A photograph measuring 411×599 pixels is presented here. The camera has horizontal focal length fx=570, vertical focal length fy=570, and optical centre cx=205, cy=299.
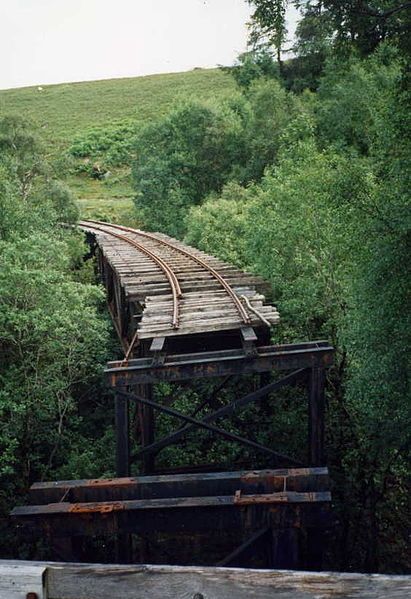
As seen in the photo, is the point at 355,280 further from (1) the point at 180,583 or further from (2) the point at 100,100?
(2) the point at 100,100

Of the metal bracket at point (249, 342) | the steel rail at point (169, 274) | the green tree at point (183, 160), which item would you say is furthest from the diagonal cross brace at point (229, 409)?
the green tree at point (183, 160)

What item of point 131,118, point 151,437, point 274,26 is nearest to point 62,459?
point 151,437

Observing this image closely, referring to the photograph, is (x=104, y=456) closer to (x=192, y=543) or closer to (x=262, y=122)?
(x=192, y=543)

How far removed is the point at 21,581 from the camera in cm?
160

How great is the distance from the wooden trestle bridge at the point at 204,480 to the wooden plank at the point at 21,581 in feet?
14.2

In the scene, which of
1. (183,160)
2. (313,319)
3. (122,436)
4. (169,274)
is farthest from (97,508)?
(183,160)

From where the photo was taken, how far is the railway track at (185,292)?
8.31 metres

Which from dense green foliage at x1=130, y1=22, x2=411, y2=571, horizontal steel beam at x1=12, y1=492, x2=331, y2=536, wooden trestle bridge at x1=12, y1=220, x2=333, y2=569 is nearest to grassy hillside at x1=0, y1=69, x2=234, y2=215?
dense green foliage at x1=130, y1=22, x2=411, y2=571

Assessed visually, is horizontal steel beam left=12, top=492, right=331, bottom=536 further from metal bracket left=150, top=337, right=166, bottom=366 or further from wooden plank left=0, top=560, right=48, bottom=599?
wooden plank left=0, top=560, right=48, bottom=599

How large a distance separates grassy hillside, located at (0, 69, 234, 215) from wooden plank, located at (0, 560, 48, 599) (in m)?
50.0

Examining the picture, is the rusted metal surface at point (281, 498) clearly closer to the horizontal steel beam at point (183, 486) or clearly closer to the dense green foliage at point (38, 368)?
the horizontal steel beam at point (183, 486)

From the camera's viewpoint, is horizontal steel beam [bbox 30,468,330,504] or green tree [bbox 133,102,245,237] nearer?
horizontal steel beam [bbox 30,468,330,504]

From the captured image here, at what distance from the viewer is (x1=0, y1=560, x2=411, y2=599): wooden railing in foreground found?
1567 mm

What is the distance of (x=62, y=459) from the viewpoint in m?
11.2
